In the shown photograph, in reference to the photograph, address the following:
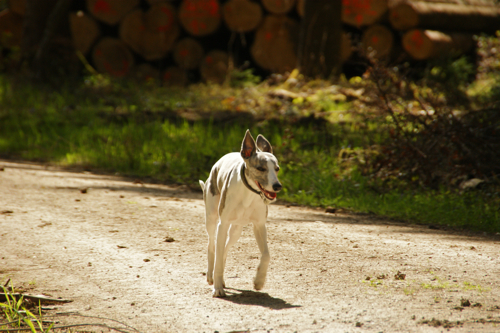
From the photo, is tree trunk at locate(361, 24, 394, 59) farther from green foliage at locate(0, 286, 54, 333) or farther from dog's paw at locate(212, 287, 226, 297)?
green foliage at locate(0, 286, 54, 333)

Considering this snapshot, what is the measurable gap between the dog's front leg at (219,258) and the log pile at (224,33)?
872cm

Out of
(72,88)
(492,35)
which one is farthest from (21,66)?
(492,35)

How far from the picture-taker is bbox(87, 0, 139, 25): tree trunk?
11.9 m

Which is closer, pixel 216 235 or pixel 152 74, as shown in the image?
pixel 216 235

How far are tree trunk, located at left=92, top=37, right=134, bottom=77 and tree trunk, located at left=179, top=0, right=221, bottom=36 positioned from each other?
61.2 inches

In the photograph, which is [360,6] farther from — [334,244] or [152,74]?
[334,244]

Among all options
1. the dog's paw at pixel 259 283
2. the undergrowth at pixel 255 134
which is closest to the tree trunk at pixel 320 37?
the undergrowth at pixel 255 134

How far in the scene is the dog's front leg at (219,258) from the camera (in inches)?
137

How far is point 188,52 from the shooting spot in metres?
12.4

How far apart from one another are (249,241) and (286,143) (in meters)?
3.46

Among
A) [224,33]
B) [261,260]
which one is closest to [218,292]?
[261,260]

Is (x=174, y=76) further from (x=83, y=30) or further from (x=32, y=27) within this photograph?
(x=32, y=27)

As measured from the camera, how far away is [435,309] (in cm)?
320

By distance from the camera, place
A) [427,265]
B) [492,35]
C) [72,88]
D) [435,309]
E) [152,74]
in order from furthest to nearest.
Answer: [492,35]
[152,74]
[72,88]
[427,265]
[435,309]
